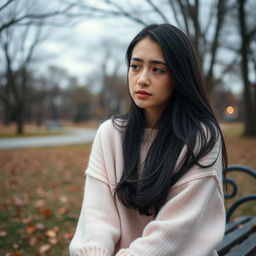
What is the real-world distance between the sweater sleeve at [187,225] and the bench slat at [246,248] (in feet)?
2.65

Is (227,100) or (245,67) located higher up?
(245,67)

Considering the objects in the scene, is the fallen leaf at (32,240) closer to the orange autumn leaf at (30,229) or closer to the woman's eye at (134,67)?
the orange autumn leaf at (30,229)

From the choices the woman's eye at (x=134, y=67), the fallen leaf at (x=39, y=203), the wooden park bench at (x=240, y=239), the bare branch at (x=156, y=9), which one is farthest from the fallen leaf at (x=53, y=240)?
the bare branch at (x=156, y=9)

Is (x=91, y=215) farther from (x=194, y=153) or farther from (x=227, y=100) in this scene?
(x=227, y=100)

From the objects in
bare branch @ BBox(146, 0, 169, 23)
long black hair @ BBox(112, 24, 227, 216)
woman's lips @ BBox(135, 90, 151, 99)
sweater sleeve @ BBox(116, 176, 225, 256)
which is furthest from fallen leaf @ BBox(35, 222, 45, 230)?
bare branch @ BBox(146, 0, 169, 23)

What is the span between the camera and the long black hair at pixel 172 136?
169cm

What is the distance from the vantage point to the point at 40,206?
4770mm

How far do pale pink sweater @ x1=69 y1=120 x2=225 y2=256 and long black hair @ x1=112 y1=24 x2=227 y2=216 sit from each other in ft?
0.16

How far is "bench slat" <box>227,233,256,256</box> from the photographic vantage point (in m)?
2.33

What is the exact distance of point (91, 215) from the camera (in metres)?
1.79

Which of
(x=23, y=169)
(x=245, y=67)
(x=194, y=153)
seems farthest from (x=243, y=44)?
(x=194, y=153)

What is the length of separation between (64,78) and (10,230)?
174 feet

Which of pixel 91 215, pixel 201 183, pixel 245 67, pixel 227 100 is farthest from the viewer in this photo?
pixel 227 100

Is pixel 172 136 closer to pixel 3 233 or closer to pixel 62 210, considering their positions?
pixel 3 233
